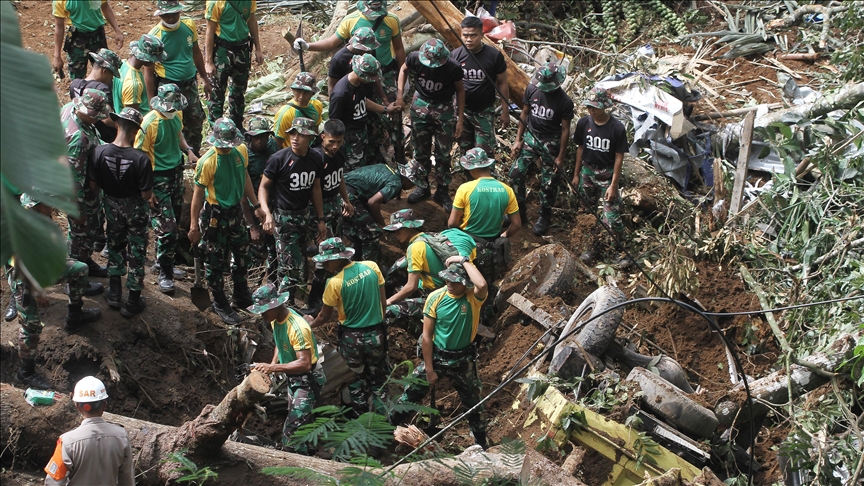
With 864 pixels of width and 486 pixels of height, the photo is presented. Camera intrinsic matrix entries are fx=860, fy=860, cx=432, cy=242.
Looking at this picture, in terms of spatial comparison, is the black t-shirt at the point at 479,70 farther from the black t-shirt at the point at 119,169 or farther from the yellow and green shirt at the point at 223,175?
the black t-shirt at the point at 119,169

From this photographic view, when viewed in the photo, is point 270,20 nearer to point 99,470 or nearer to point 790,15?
point 790,15

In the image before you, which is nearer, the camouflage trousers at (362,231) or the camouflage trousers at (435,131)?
the camouflage trousers at (362,231)

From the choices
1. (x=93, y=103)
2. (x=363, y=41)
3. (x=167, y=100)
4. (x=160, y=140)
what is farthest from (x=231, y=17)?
(x=93, y=103)

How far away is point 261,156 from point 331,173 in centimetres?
86

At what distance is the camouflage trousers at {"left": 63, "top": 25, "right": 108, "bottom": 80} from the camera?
10273 millimetres

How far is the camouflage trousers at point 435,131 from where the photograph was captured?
9891 mm

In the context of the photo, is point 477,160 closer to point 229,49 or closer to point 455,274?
point 455,274

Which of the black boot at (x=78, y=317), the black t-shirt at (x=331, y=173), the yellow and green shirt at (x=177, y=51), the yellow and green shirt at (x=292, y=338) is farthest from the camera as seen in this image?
the yellow and green shirt at (x=177, y=51)

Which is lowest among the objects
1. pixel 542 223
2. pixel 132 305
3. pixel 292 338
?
pixel 542 223

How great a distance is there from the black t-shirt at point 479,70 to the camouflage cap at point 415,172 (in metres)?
0.97

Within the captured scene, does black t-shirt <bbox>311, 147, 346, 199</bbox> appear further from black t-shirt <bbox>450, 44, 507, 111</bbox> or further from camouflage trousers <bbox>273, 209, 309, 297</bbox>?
black t-shirt <bbox>450, 44, 507, 111</bbox>

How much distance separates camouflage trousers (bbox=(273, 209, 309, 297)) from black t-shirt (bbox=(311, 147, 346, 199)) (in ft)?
1.02

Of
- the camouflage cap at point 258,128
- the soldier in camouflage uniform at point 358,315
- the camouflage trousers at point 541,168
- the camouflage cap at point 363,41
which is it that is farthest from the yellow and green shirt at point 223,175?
the camouflage trousers at point 541,168

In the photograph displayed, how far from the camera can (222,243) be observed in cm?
816
